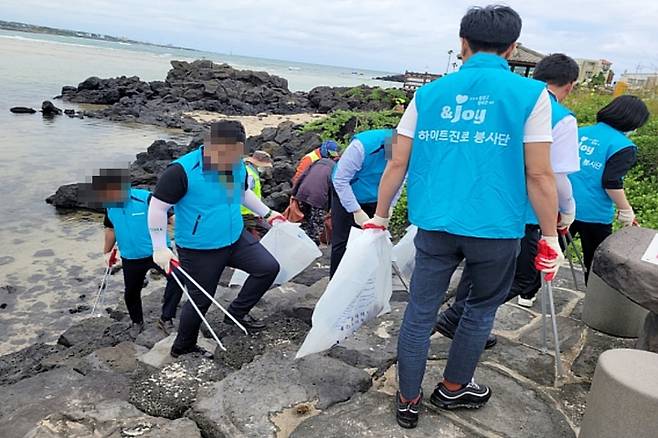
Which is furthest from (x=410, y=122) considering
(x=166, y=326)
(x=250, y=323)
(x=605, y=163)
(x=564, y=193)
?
(x=166, y=326)

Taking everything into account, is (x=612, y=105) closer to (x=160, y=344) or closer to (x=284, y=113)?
(x=160, y=344)

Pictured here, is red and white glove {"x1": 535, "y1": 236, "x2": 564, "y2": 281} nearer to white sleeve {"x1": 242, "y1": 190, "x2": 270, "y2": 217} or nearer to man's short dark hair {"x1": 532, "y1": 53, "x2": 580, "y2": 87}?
man's short dark hair {"x1": 532, "y1": 53, "x2": 580, "y2": 87}

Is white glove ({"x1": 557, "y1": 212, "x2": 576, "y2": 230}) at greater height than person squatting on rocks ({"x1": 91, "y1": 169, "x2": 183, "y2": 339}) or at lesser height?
greater

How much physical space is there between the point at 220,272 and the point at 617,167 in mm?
2737

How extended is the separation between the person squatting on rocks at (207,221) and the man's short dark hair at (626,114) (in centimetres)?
247

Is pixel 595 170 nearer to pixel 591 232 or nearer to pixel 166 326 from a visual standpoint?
pixel 591 232

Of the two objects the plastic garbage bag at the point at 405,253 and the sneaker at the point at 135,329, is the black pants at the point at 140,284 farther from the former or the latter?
the plastic garbage bag at the point at 405,253

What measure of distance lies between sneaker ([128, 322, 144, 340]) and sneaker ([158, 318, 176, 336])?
0.98 feet

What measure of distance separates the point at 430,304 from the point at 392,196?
53 cm

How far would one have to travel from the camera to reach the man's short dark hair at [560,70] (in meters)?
3.22

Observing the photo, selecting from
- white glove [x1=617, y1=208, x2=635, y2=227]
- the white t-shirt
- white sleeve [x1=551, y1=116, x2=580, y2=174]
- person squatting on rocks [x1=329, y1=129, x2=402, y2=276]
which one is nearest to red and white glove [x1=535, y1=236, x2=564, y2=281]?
white sleeve [x1=551, y1=116, x2=580, y2=174]

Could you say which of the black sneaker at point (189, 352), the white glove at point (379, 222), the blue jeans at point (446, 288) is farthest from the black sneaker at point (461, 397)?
the black sneaker at point (189, 352)

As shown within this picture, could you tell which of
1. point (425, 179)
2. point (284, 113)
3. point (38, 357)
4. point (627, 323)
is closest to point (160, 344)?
point (38, 357)

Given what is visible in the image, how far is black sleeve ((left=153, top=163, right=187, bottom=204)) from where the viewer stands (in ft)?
10.4
